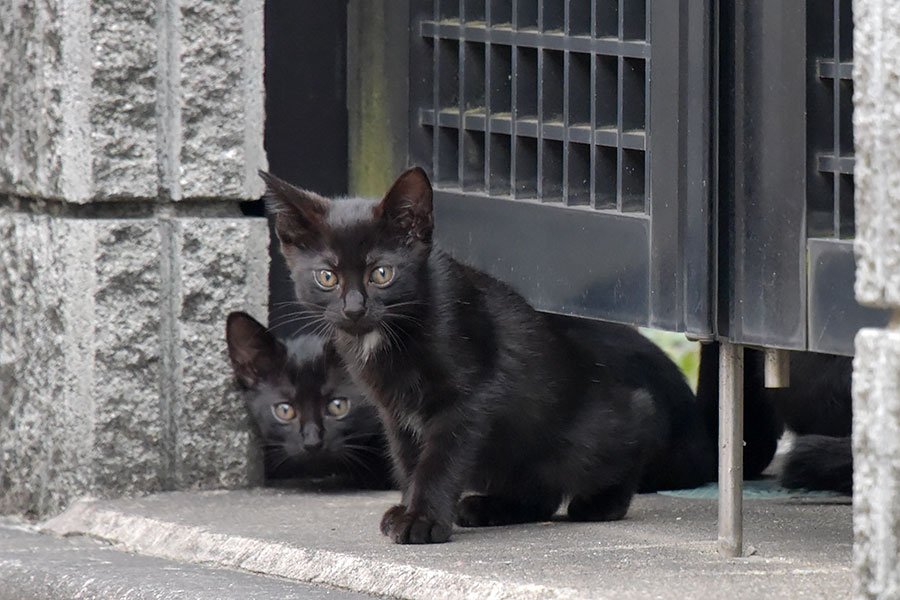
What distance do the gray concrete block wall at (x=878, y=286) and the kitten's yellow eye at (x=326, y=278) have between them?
1.46 m

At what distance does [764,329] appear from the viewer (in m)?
2.95

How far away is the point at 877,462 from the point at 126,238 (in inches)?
85.9

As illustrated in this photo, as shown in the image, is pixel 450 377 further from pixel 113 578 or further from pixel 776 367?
pixel 113 578

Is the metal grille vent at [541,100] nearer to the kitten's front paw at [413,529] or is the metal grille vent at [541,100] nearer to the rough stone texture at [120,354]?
the rough stone texture at [120,354]

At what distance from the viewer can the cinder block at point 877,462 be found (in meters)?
2.21

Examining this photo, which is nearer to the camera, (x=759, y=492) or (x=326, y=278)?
(x=326, y=278)

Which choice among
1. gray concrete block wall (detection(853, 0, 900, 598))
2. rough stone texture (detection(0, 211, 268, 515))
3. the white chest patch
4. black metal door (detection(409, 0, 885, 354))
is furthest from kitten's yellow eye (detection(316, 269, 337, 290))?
gray concrete block wall (detection(853, 0, 900, 598))

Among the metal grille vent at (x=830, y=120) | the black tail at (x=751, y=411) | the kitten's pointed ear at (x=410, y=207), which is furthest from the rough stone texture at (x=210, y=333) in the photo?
the metal grille vent at (x=830, y=120)

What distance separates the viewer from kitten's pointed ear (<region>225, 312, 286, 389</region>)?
393 centimetres

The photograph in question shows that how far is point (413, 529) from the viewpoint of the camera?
129 inches

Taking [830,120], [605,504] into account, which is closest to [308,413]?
[605,504]

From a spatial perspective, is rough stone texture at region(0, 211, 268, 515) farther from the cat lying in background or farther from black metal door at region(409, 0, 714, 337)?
the cat lying in background

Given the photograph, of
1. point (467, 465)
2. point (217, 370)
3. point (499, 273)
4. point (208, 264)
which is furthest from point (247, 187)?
point (467, 465)

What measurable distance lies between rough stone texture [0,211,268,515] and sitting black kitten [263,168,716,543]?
0.44m
